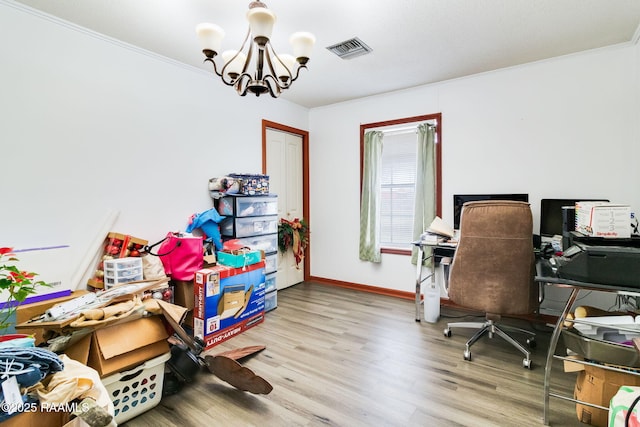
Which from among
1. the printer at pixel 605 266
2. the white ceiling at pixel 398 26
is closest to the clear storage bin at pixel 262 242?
the white ceiling at pixel 398 26

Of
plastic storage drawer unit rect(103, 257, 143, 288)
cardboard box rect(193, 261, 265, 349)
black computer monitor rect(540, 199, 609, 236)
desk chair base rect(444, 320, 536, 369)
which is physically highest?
black computer monitor rect(540, 199, 609, 236)

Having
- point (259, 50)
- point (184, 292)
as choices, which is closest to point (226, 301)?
point (184, 292)

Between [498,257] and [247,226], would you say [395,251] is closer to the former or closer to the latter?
[498,257]

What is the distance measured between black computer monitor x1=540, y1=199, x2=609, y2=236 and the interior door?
2.92 metres

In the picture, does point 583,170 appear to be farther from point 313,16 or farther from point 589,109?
point 313,16

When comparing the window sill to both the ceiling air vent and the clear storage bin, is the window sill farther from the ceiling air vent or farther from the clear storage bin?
the ceiling air vent

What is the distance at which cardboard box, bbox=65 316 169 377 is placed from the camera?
5.10 feet

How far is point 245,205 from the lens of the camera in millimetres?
3219

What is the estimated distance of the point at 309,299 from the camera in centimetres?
377

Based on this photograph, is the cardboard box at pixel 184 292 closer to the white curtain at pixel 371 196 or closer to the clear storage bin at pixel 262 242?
the clear storage bin at pixel 262 242

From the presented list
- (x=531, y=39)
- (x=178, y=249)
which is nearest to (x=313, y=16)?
(x=531, y=39)

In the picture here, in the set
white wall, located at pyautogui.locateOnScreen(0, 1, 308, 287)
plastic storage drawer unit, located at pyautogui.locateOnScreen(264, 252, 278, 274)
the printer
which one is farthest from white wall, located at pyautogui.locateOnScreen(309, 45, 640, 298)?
white wall, located at pyautogui.locateOnScreen(0, 1, 308, 287)

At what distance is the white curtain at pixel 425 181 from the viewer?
3.53 metres

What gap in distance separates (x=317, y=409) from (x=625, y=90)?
3.63 meters
